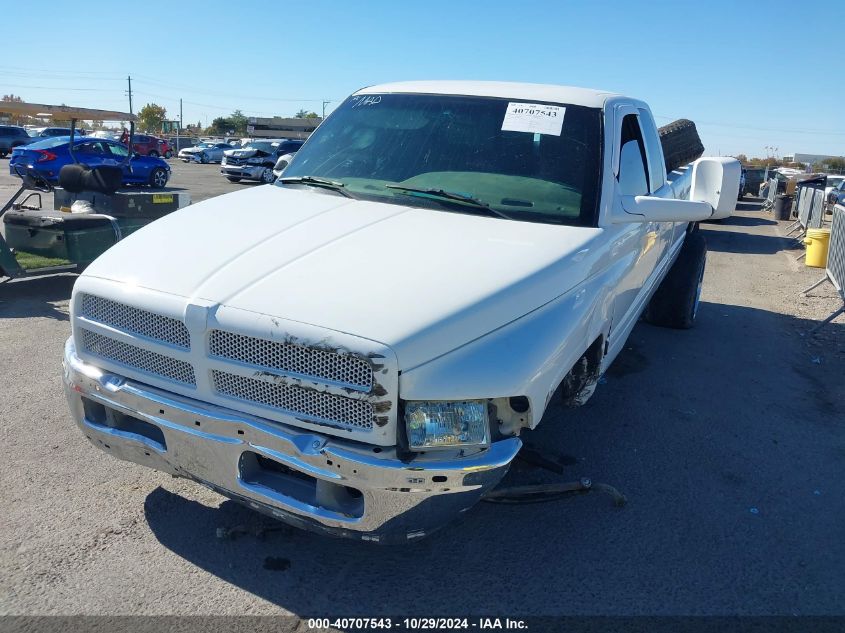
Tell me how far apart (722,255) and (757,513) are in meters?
10.3

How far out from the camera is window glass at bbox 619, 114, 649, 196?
4113mm

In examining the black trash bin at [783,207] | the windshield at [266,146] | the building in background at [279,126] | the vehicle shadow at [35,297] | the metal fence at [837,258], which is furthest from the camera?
the building in background at [279,126]

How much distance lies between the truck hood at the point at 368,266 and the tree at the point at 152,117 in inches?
3649

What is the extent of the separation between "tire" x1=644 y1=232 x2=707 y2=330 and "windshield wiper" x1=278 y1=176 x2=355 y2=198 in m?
4.27

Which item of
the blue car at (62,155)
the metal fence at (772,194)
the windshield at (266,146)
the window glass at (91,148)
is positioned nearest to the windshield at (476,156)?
the blue car at (62,155)

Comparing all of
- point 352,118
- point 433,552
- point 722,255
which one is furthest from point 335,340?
point 722,255

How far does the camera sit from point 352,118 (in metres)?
4.41

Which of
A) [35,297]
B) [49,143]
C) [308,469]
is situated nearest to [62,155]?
[49,143]

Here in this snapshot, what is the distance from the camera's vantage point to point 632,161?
175 inches

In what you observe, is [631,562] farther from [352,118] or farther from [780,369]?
[780,369]

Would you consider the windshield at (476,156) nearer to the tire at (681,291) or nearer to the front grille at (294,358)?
the front grille at (294,358)

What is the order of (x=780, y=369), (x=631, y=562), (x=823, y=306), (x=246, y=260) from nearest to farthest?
(x=246, y=260) < (x=631, y=562) < (x=780, y=369) < (x=823, y=306)

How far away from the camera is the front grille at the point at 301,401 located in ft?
7.93

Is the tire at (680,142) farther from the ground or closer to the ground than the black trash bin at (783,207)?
farther from the ground
